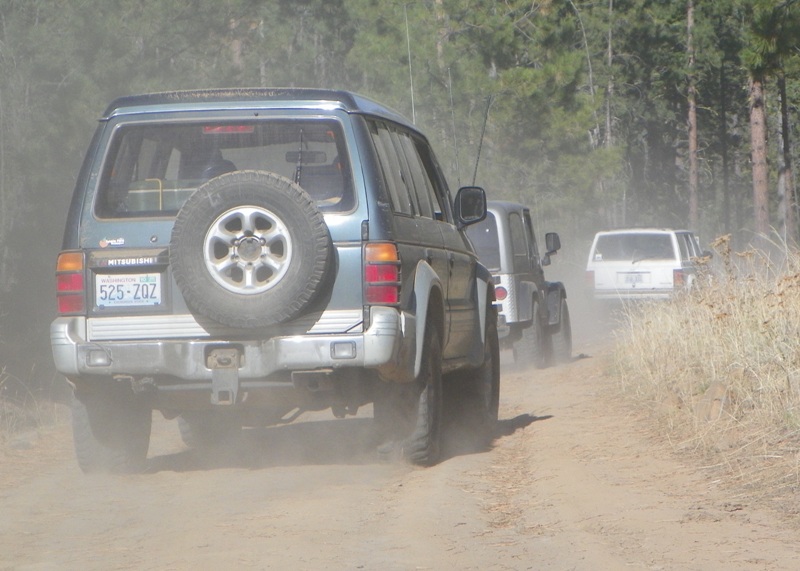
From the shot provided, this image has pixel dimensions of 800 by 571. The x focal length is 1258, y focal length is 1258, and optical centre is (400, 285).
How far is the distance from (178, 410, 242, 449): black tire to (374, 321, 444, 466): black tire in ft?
5.35

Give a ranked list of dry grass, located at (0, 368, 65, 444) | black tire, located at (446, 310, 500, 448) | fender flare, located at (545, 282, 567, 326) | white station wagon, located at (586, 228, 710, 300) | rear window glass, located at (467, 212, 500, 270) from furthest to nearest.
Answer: white station wagon, located at (586, 228, 710, 300)
fender flare, located at (545, 282, 567, 326)
rear window glass, located at (467, 212, 500, 270)
dry grass, located at (0, 368, 65, 444)
black tire, located at (446, 310, 500, 448)

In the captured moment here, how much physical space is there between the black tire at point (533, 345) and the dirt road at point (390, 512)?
220 inches

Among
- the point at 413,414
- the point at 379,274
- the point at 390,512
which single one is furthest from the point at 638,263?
the point at 390,512

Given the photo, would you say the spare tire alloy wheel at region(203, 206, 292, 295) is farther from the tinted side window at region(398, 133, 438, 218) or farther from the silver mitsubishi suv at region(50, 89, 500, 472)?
the tinted side window at region(398, 133, 438, 218)

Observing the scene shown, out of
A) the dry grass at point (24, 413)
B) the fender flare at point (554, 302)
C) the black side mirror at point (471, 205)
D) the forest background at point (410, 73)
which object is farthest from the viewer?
the forest background at point (410, 73)

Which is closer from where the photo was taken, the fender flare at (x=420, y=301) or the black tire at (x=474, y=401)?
the fender flare at (x=420, y=301)

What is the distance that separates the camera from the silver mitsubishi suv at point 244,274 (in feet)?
20.5

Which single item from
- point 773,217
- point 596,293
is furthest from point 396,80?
point 773,217

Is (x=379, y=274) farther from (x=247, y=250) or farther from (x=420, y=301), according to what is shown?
→ (x=247, y=250)

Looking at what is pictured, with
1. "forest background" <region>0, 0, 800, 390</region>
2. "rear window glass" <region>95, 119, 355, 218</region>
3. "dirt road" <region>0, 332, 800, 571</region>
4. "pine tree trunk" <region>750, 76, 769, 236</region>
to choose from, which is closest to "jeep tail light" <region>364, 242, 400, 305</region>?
"rear window glass" <region>95, 119, 355, 218</region>

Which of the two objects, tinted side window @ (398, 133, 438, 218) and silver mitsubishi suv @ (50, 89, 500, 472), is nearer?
silver mitsubishi suv @ (50, 89, 500, 472)

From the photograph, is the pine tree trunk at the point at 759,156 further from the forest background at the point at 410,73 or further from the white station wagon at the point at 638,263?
the white station wagon at the point at 638,263

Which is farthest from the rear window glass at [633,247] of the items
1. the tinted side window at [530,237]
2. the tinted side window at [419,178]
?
the tinted side window at [419,178]

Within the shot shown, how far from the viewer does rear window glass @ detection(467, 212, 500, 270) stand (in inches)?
541
